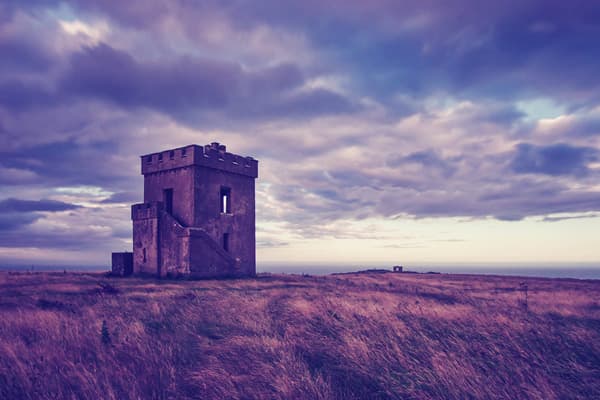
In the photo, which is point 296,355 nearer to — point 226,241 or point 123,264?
point 226,241

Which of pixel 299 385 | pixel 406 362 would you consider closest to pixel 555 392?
pixel 406 362

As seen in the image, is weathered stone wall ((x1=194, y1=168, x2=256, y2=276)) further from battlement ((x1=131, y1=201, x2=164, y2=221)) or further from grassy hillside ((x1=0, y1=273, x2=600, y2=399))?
grassy hillside ((x1=0, y1=273, x2=600, y2=399))

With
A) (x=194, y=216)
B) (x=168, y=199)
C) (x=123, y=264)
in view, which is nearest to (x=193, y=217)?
(x=194, y=216)

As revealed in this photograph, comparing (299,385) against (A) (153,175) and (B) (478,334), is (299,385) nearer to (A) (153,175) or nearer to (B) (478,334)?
(B) (478,334)

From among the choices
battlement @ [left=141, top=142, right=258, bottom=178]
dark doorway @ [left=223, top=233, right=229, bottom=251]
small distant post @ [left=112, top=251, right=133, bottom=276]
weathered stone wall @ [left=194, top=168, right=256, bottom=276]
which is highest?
battlement @ [left=141, top=142, right=258, bottom=178]

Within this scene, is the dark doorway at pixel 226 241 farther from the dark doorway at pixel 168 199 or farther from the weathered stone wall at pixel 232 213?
the dark doorway at pixel 168 199

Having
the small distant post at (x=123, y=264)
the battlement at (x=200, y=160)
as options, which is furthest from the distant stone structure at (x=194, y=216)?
the small distant post at (x=123, y=264)

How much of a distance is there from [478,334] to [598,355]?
1.79 meters

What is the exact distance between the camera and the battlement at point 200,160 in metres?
25.1

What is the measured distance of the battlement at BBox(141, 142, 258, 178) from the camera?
25062 millimetres

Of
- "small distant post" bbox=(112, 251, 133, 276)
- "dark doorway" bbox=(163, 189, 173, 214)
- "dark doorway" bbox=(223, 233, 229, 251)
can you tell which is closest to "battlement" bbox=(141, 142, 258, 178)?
"dark doorway" bbox=(163, 189, 173, 214)

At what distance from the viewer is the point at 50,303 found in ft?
35.1

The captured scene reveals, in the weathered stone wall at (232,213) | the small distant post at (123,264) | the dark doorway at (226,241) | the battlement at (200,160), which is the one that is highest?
the battlement at (200,160)

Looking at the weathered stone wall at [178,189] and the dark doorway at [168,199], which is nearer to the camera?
the weathered stone wall at [178,189]
